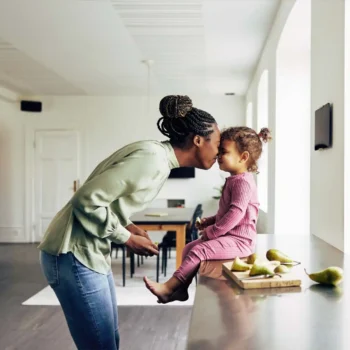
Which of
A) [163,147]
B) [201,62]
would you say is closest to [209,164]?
[163,147]

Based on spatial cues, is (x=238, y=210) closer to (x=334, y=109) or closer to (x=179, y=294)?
(x=179, y=294)

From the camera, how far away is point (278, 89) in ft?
15.7

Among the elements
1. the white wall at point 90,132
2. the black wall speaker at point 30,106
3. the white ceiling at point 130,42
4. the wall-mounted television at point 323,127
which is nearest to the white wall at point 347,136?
the wall-mounted television at point 323,127

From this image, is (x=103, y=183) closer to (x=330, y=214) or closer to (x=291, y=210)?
(x=330, y=214)

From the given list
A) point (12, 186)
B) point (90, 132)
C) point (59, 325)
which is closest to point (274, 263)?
point (59, 325)

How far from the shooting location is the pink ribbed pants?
6.41 ft

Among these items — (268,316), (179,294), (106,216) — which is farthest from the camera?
(179,294)

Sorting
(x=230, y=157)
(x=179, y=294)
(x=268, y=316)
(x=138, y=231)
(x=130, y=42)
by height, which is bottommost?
(x=179, y=294)

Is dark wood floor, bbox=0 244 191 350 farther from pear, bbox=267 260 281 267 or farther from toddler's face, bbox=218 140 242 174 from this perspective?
pear, bbox=267 260 281 267

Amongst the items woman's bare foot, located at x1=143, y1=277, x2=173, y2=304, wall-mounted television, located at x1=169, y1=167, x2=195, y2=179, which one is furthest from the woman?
wall-mounted television, located at x1=169, y1=167, x2=195, y2=179

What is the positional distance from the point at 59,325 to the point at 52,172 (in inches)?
222

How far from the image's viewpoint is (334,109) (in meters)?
2.52

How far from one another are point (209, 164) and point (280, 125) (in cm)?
315

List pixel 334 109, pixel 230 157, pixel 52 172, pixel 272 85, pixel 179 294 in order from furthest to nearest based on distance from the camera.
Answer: pixel 52 172 < pixel 272 85 < pixel 334 109 < pixel 230 157 < pixel 179 294
